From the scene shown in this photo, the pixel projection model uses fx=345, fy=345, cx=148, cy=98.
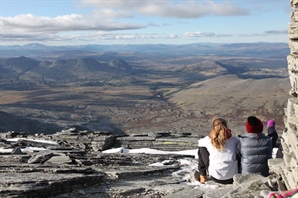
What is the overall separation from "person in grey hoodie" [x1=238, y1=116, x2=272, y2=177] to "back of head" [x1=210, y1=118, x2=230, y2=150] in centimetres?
59

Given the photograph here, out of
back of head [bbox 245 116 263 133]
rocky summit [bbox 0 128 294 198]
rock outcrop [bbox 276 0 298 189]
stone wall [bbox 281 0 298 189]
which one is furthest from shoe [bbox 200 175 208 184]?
stone wall [bbox 281 0 298 189]

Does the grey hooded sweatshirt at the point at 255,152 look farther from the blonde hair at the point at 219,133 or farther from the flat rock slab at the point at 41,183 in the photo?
the flat rock slab at the point at 41,183

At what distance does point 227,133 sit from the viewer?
11.9 metres

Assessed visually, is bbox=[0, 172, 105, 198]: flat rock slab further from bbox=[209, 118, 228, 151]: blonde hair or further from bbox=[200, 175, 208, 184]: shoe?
bbox=[209, 118, 228, 151]: blonde hair

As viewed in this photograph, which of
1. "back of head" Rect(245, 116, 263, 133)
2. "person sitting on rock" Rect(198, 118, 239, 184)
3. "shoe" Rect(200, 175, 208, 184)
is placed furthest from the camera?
"shoe" Rect(200, 175, 208, 184)

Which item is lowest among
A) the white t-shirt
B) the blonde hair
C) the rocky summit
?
the rocky summit

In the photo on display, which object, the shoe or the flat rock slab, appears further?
the shoe

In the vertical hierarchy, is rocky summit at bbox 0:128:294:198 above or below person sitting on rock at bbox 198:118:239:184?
below

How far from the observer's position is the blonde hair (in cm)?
1166

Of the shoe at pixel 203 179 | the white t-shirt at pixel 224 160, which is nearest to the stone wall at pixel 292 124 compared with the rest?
the white t-shirt at pixel 224 160

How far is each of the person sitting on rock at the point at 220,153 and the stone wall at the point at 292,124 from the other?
5.75 ft

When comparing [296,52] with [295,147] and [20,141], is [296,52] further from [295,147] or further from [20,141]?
[20,141]

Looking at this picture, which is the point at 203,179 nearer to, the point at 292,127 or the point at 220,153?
the point at 220,153

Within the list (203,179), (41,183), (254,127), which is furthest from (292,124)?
(41,183)
